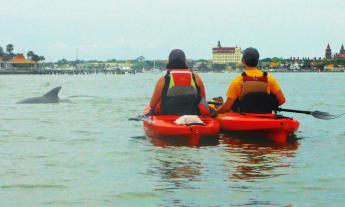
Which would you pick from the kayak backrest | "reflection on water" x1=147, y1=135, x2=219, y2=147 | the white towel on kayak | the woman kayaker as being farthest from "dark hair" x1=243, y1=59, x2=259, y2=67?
"reflection on water" x1=147, y1=135, x2=219, y2=147

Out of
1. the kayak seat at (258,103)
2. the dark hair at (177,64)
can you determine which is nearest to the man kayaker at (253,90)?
the kayak seat at (258,103)

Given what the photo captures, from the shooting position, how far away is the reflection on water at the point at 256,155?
1341 centimetres

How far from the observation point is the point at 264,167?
14172mm

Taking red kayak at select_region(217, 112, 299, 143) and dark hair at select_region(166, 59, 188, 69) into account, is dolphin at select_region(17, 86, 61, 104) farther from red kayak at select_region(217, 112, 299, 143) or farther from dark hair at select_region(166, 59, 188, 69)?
red kayak at select_region(217, 112, 299, 143)

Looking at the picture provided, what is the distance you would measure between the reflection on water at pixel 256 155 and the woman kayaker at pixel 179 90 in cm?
120

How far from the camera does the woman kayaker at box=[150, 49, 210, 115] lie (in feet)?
57.4

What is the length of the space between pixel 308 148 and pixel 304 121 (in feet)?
36.5

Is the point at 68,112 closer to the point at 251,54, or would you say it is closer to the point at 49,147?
the point at 49,147

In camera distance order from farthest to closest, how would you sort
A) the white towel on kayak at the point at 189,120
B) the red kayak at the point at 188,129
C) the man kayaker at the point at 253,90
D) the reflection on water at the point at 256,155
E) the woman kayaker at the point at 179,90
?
the woman kayaker at the point at 179,90, the man kayaker at the point at 253,90, the white towel on kayak at the point at 189,120, the red kayak at the point at 188,129, the reflection on water at the point at 256,155

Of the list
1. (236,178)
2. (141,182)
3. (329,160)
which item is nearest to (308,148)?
(329,160)

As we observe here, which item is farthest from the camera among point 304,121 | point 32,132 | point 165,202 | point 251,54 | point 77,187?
point 304,121

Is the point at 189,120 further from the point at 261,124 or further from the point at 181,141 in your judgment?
the point at 261,124

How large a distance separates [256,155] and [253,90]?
1.91 metres

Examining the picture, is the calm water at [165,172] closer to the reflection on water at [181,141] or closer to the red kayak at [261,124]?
the reflection on water at [181,141]
